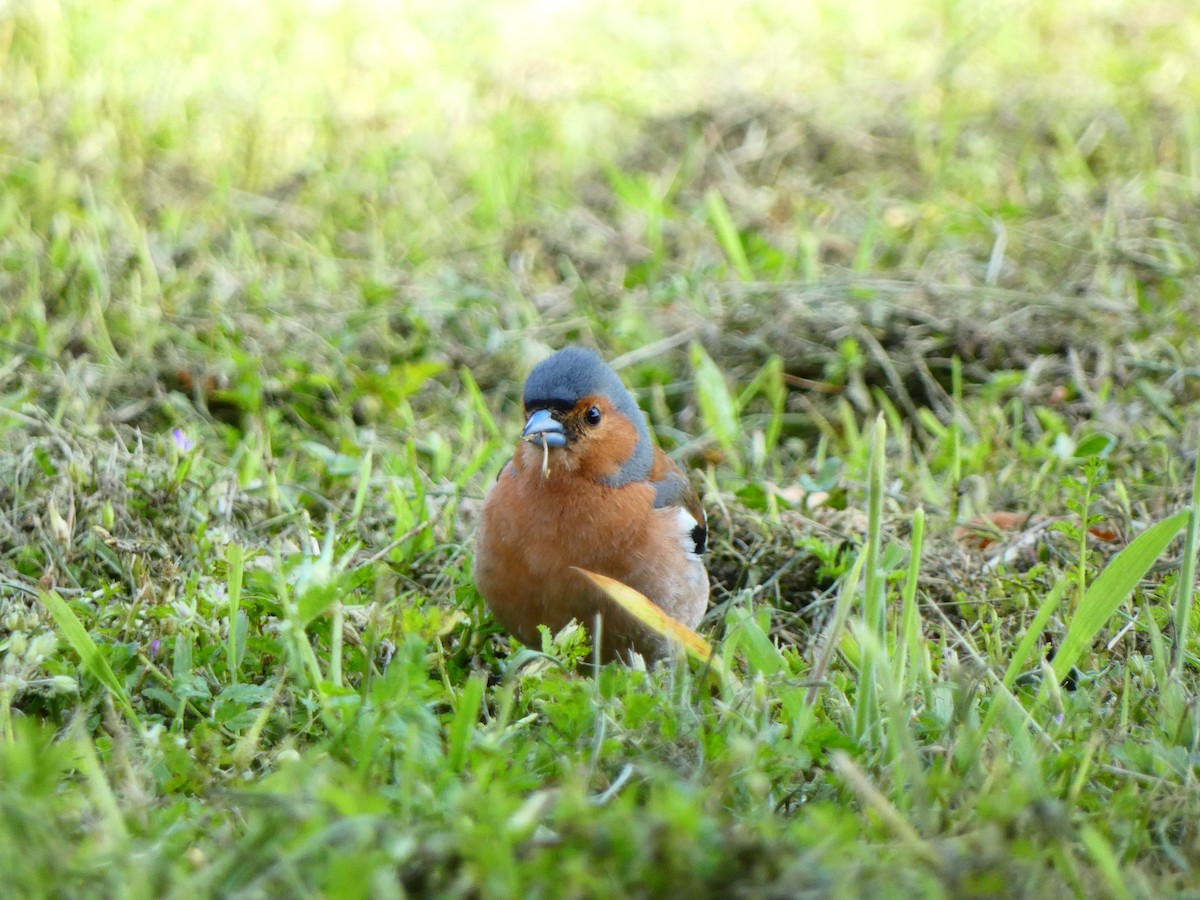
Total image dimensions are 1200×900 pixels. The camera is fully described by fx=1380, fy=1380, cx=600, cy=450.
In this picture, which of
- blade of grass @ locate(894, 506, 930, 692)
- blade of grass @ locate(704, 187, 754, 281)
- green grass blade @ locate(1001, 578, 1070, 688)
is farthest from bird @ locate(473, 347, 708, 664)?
blade of grass @ locate(704, 187, 754, 281)

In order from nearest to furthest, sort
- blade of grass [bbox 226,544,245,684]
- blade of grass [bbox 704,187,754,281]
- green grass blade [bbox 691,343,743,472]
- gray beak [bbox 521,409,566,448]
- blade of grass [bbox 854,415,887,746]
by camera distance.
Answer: blade of grass [bbox 854,415,887,746] < blade of grass [bbox 226,544,245,684] < gray beak [bbox 521,409,566,448] < green grass blade [bbox 691,343,743,472] < blade of grass [bbox 704,187,754,281]

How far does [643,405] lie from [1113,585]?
2.53m

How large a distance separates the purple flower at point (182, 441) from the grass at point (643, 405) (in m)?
0.05

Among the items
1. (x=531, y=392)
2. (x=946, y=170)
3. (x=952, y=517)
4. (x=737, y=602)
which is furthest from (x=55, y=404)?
(x=946, y=170)

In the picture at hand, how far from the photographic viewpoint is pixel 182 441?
13.0 feet

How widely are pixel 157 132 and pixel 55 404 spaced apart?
7.82 feet

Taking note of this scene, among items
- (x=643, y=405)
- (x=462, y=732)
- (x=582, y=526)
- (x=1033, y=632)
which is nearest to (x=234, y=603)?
(x=462, y=732)

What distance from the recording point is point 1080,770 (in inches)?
96.0

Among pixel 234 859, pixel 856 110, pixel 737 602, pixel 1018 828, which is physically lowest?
pixel 737 602

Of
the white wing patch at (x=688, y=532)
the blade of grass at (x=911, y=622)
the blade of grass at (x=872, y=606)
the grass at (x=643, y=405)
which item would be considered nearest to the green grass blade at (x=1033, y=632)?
the grass at (x=643, y=405)

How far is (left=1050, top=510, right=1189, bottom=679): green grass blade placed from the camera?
2.67 m

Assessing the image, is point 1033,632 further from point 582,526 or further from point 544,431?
point 544,431

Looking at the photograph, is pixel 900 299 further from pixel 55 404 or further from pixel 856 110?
pixel 55 404

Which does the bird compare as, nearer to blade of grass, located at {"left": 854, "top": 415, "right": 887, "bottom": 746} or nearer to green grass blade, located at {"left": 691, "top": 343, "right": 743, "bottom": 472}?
blade of grass, located at {"left": 854, "top": 415, "right": 887, "bottom": 746}
